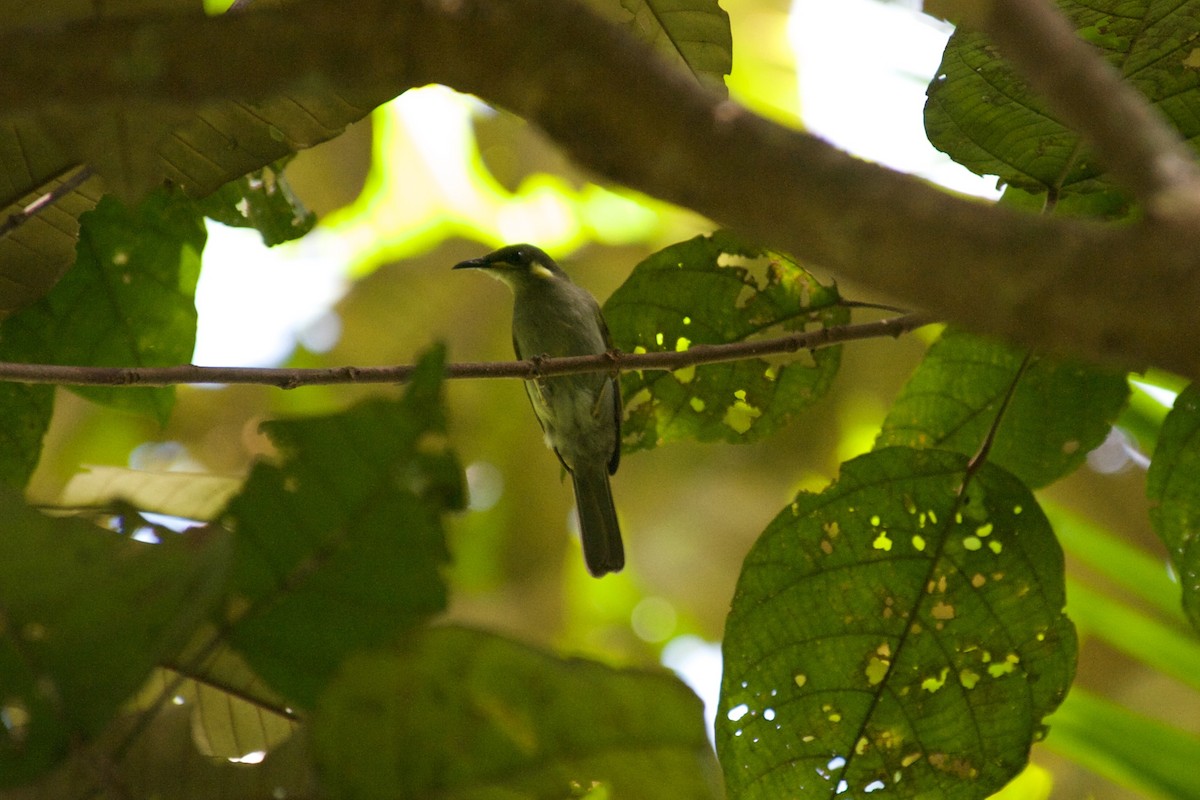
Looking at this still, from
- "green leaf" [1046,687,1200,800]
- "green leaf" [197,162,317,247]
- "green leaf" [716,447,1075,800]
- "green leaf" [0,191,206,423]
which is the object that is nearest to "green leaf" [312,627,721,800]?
"green leaf" [716,447,1075,800]

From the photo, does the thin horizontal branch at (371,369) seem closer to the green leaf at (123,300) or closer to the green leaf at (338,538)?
the green leaf at (123,300)

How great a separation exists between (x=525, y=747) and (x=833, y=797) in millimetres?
1196

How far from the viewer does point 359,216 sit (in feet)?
25.8

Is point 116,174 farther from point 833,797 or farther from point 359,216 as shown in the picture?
point 359,216

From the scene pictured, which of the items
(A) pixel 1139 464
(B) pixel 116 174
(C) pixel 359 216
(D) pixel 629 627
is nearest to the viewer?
(B) pixel 116 174

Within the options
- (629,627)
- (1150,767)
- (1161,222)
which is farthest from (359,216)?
(1161,222)

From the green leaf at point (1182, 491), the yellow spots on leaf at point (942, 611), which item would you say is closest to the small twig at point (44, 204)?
the yellow spots on leaf at point (942, 611)

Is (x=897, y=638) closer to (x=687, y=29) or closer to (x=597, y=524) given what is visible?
(x=687, y=29)

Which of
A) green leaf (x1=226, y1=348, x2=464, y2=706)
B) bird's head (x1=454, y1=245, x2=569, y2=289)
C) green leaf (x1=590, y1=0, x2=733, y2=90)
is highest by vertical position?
bird's head (x1=454, y1=245, x2=569, y2=289)

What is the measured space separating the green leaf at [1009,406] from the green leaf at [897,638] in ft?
0.90

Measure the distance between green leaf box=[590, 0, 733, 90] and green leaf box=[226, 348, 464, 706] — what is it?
150 centimetres

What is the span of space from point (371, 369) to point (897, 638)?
1226 mm

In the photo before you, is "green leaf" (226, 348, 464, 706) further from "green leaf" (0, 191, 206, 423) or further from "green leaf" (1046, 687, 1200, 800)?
"green leaf" (1046, 687, 1200, 800)

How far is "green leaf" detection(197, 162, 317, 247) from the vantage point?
275 centimetres
